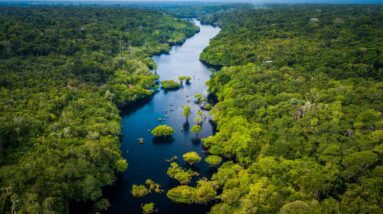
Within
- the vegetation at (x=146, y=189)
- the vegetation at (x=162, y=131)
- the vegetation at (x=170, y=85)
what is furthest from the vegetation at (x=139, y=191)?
the vegetation at (x=170, y=85)

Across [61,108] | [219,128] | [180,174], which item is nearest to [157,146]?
[219,128]

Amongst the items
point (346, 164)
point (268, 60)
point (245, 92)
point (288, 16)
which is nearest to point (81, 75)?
point (245, 92)

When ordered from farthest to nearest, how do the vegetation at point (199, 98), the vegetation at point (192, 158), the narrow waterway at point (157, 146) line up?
1. the vegetation at point (199, 98)
2. the vegetation at point (192, 158)
3. the narrow waterway at point (157, 146)

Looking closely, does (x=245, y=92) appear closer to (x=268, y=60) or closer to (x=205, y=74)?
(x=268, y=60)

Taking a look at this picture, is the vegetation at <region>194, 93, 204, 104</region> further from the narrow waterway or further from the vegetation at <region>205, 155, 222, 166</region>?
the vegetation at <region>205, 155, 222, 166</region>

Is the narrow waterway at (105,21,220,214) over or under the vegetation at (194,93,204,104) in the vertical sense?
under

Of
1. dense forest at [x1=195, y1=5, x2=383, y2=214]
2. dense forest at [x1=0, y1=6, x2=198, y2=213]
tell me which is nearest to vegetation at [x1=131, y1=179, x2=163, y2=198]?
dense forest at [x1=0, y1=6, x2=198, y2=213]

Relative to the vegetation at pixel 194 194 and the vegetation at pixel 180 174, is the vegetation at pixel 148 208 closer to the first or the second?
the vegetation at pixel 194 194
